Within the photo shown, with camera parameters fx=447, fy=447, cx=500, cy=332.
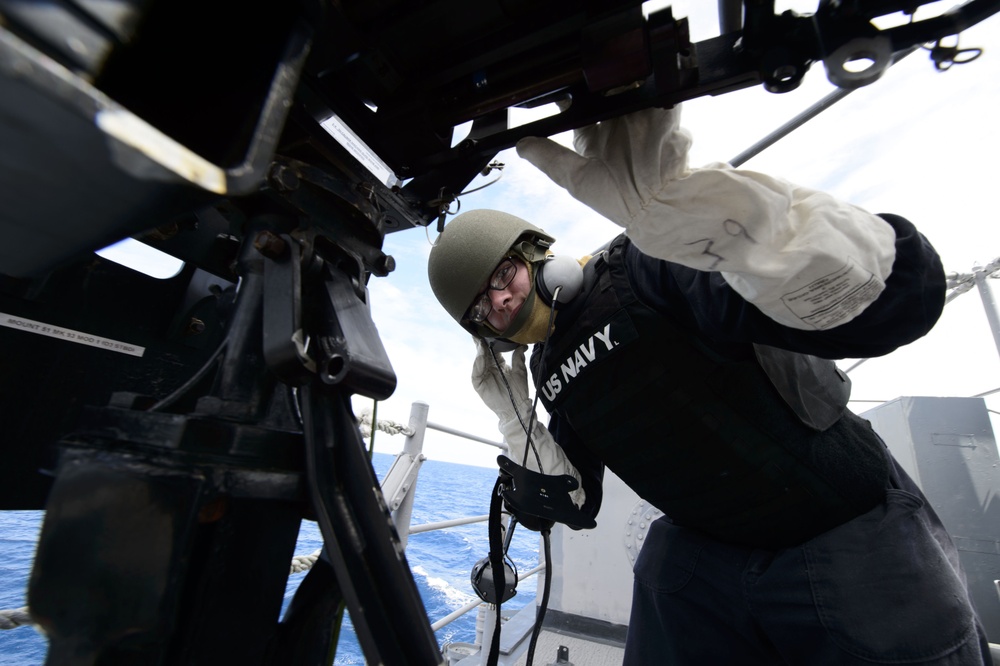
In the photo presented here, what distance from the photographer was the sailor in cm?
67

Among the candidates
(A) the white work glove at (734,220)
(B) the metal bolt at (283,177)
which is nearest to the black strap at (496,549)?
(A) the white work glove at (734,220)

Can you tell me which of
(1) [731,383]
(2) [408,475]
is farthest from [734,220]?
(2) [408,475]

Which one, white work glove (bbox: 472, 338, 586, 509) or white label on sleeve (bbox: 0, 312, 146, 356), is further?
white work glove (bbox: 472, 338, 586, 509)

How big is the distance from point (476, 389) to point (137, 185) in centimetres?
171

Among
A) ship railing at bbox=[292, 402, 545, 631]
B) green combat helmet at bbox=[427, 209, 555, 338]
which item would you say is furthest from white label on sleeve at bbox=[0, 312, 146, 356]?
ship railing at bbox=[292, 402, 545, 631]

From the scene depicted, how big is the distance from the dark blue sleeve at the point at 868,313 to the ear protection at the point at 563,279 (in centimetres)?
51

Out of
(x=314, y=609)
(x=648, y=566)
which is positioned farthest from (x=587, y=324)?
(x=314, y=609)

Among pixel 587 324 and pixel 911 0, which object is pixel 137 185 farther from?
pixel 587 324

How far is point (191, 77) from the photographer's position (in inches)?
19.6

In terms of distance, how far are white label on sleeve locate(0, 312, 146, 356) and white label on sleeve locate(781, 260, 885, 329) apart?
42.5 inches

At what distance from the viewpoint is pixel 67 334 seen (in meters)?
0.71

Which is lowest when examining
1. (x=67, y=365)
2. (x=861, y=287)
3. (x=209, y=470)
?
(x=209, y=470)

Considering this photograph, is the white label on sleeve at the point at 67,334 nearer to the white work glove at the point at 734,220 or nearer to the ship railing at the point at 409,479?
the white work glove at the point at 734,220

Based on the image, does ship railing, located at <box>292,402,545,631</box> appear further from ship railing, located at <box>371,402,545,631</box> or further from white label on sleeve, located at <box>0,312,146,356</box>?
white label on sleeve, located at <box>0,312,146,356</box>
